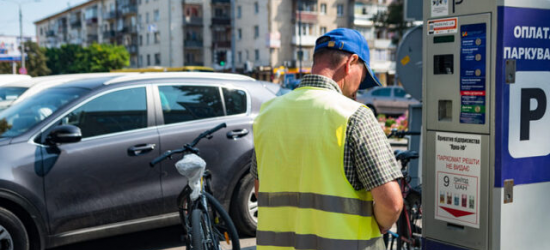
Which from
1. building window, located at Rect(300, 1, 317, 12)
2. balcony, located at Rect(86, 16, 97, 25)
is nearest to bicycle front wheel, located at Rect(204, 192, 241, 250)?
building window, located at Rect(300, 1, 317, 12)

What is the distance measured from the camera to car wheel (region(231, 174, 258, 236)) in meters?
6.11

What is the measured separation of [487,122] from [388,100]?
26600 millimetres

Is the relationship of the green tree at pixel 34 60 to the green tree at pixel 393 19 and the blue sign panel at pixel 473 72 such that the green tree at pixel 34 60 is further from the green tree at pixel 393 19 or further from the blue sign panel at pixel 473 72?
the blue sign panel at pixel 473 72

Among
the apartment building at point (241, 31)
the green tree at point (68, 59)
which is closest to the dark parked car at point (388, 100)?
the apartment building at point (241, 31)

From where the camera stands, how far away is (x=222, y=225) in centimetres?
478

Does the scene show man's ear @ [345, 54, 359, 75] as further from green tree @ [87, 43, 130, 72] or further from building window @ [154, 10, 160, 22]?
green tree @ [87, 43, 130, 72]

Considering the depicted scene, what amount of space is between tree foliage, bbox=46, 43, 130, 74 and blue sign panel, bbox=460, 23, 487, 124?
3006 inches

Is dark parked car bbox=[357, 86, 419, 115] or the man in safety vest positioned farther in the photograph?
dark parked car bbox=[357, 86, 419, 115]

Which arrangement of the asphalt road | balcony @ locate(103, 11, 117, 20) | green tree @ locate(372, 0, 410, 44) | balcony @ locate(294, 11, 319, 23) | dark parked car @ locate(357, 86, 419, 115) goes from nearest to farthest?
the asphalt road → dark parked car @ locate(357, 86, 419, 115) → green tree @ locate(372, 0, 410, 44) → balcony @ locate(294, 11, 319, 23) → balcony @ locate(103, 11, 117, 20)

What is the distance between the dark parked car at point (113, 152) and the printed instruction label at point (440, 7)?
3.08m

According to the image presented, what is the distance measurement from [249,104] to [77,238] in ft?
6.95

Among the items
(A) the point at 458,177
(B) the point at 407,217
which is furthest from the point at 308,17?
(A) the point at 458,177

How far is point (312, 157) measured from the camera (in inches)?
92.8

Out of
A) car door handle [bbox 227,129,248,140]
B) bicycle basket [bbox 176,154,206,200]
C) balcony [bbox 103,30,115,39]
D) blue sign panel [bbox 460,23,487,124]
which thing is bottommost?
bicycle basket [bbox 176,154,206,200]
